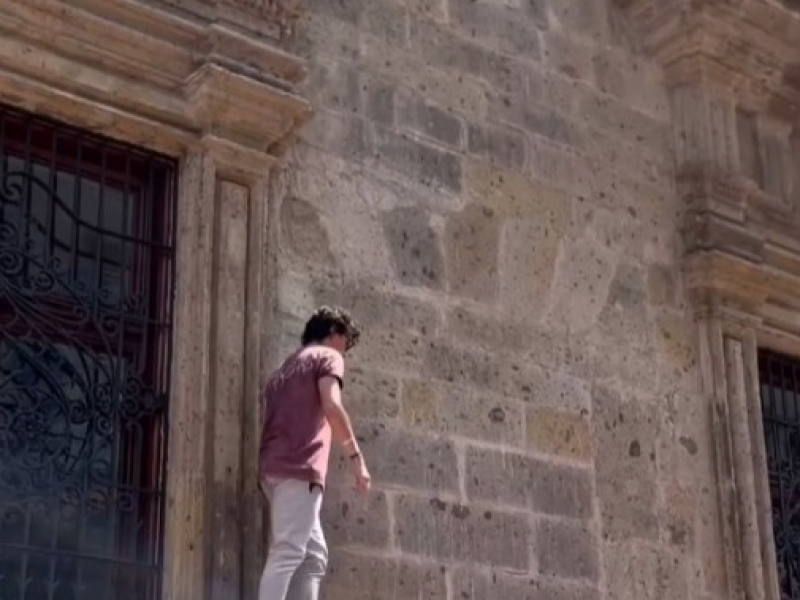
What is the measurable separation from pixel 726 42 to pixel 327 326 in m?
3.36

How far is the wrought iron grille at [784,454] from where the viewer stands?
303 inches

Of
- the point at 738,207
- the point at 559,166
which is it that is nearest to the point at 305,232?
the point at 559,166

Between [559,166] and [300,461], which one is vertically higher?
[559,166]

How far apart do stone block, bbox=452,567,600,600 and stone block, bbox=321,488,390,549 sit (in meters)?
0.40

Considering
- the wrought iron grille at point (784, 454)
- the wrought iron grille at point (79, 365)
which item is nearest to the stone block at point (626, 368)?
the wrought iron grille at point (784, 454)

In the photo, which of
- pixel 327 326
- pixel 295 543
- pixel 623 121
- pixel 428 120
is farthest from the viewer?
pixel 623 121

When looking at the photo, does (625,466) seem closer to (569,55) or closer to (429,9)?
(569,55)

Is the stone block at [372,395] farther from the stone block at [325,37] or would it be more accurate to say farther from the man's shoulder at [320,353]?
the stone block at [325,37]

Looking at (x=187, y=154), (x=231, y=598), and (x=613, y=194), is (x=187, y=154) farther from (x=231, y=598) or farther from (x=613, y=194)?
(x=613, y=194)

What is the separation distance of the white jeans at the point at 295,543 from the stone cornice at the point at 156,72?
1397mm

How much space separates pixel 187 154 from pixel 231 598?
167 centimetres

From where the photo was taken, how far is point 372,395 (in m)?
6.20

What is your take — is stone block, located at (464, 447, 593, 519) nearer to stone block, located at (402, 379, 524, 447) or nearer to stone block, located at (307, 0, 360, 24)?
stone block, located at (402, 379, 524, 447)

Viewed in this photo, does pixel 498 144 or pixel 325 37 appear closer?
pixel 325 37
